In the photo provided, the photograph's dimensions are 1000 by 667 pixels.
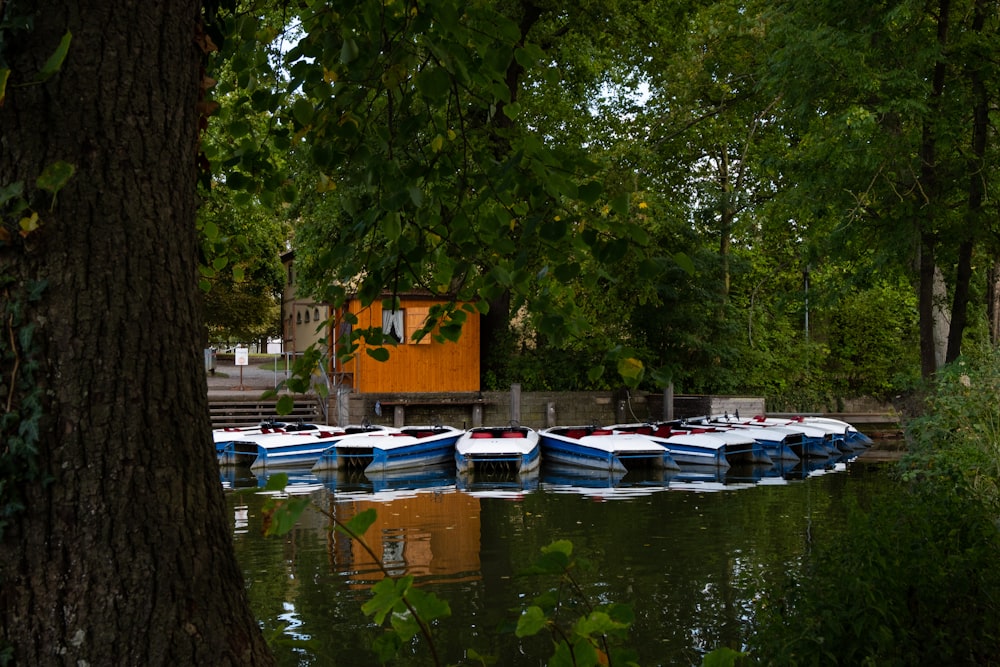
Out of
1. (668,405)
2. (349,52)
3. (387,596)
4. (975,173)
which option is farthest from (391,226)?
(668,405)

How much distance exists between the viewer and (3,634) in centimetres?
215

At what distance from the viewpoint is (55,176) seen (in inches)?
82.2

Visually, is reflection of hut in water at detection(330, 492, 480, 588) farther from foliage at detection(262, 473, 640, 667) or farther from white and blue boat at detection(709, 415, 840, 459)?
white and blue boat at detection(709, 415, 840, 459)

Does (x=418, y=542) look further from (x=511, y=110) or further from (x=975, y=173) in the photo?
(x=511, y=110)

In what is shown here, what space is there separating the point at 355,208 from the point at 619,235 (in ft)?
3.72

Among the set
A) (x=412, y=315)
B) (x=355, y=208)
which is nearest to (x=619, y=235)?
(x=355, y=208)

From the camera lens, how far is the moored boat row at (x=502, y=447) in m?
22.7

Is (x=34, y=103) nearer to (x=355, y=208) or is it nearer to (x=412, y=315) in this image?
(x=355, y=208)

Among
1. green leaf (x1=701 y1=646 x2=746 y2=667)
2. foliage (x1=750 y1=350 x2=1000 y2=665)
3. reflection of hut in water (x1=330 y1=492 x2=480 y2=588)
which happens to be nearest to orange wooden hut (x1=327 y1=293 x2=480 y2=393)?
reflection of hut in water (x1=330 y1=492 x2=480 y2=588)

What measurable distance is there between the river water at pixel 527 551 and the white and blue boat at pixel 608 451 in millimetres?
1140

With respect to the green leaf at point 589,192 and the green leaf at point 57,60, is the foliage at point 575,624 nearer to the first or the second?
the green leaf at point 589,192

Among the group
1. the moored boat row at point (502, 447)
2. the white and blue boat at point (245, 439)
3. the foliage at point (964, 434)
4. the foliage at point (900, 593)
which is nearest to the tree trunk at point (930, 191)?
the foliage at point (964, 434)

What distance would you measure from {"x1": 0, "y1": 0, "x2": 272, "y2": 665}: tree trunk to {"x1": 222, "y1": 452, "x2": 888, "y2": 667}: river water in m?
0.58

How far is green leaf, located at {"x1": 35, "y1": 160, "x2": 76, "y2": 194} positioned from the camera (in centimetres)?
208
